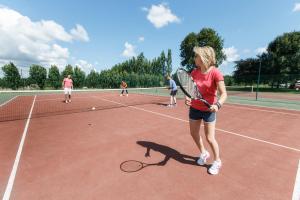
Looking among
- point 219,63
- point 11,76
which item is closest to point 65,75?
point 11,76

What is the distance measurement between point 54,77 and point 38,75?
2389 millimetres

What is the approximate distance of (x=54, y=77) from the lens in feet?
106

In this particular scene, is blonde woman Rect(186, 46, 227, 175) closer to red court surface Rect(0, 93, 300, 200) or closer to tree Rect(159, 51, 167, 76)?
red court surface Rect(0, 93, 300, 200)

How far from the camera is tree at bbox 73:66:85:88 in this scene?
34.8 meters

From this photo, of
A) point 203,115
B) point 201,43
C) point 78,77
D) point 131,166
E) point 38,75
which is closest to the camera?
point 203,115

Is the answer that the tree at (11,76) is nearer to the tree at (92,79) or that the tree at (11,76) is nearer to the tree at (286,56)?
the tree at (92,79)

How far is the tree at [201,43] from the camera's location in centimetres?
4588

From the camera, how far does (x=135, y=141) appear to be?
5.33 metres

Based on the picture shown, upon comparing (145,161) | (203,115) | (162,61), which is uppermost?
(162,61)

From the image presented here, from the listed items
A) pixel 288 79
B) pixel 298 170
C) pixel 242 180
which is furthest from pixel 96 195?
A: pixel 288 79

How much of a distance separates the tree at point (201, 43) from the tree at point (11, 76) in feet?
113

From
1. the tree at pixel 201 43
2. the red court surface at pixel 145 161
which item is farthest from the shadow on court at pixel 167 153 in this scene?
the tree at pixel 201 43

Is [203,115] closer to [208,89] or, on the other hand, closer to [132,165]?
[208,89]

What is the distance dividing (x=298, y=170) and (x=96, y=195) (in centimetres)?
382
